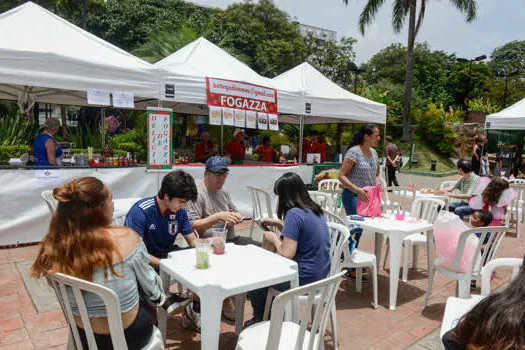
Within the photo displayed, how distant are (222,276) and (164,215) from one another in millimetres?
809

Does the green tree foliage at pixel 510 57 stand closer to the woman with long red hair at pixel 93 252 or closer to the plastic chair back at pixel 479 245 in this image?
the plastic chair back at pixel 479 245

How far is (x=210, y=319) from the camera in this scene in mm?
1977

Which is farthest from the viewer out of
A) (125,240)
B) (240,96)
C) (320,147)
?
(320,147)

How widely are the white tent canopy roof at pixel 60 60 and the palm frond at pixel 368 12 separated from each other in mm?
15179

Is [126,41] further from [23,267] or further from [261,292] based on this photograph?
[261,292]

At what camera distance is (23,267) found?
416cm

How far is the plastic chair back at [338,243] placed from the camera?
2.76 meters

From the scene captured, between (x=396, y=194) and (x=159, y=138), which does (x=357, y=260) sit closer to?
(x=396, y=194)

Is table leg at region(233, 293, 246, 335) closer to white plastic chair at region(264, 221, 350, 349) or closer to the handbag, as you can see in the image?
white plastic chair at region(264, 221, 350, 349)

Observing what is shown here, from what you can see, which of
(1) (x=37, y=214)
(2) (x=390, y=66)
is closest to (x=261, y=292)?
(1) (x=37, y=214)

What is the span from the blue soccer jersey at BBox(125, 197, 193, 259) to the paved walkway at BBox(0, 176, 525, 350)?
74cm

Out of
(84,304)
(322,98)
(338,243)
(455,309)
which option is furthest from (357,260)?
(322,98)

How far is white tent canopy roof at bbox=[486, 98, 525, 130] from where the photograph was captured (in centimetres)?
927

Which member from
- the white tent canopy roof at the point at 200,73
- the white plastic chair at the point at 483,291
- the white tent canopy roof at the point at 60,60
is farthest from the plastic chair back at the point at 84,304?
the white tent canopy roof at the point at 200,73
